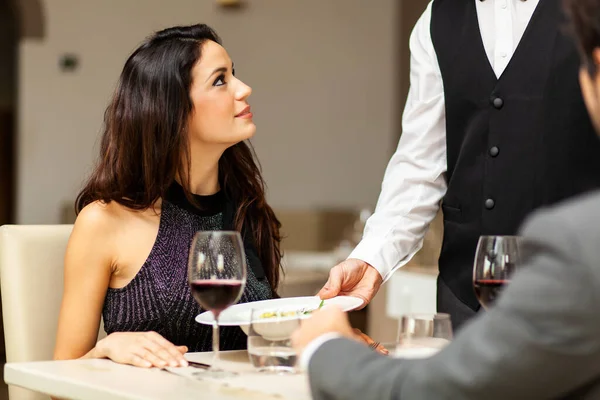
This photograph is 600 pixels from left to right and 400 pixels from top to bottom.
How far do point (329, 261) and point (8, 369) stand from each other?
4.65 meters

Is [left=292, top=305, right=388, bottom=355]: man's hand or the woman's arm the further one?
the woman's arm

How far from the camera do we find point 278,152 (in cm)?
852

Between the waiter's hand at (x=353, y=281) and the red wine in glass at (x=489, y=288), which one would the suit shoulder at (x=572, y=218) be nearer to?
the red wine in glass at (x=489, y=288)

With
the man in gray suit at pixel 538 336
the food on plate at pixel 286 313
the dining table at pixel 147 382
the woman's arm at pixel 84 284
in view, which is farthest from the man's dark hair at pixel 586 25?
the woman's arm at pixel 84 284

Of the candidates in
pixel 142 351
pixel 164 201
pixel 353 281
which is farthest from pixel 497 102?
pixel 142 351

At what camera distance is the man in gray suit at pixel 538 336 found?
0.89 metres

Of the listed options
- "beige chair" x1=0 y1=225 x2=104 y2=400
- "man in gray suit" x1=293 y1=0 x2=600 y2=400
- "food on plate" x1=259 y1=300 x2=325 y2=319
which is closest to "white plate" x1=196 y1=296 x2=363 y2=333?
"food on plate" x1=259 y1=300 x2=325 y2=319

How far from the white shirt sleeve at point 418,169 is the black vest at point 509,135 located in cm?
8

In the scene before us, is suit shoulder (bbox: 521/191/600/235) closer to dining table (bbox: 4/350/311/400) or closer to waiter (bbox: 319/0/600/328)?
dining table (bbox: 4/350/311/400)

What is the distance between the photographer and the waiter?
6.67 ft

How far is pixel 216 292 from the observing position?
1.54m

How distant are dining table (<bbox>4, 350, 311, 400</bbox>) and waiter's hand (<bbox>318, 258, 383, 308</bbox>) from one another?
35cm

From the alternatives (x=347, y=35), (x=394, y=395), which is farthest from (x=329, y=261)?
(x=394, y=395)

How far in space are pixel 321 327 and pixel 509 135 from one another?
102 centimetres
